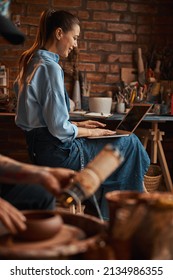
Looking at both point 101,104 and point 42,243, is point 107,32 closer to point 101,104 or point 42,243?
point 101,104

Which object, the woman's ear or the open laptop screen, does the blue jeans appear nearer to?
the open laptop screen

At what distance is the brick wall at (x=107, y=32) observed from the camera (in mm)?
4059

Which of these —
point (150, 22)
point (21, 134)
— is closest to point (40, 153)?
point (21, 134)

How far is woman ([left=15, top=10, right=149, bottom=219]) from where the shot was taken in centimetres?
222

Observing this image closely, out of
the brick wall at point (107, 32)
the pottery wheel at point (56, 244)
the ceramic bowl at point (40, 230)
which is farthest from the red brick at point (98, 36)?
the ceramic bowl at point (40, 230)

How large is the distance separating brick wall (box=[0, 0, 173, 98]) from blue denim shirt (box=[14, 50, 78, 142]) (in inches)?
73.0

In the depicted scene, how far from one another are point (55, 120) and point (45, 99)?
0.42ft

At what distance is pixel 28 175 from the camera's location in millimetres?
1229

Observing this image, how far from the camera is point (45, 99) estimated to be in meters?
2.22

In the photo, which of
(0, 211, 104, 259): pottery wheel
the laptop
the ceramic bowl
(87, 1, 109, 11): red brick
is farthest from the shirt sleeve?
(87, 1, 109, 11): red brick

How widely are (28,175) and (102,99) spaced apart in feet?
8.09

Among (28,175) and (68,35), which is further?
(68,35)
